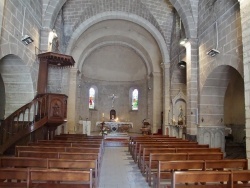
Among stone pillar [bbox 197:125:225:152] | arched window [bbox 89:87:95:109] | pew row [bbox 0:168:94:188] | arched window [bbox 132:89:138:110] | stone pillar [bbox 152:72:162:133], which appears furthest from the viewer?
arched window [bbox 132:89:138:110]

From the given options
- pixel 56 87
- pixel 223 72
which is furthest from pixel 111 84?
pixel 223 72

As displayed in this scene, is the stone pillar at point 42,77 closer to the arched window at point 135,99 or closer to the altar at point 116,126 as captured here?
the altar at point 116,126

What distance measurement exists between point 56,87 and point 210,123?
7.29 m

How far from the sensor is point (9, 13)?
714 cm

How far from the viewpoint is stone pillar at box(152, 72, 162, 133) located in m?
16.7

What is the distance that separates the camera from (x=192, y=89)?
1047cm

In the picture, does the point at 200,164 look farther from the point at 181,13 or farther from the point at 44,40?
the point at 181,13

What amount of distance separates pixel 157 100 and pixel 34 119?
1030 centimetres

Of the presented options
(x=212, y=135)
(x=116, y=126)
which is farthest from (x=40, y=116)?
(x=116, y=126)

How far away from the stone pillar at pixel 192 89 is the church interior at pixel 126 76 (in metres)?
0.04

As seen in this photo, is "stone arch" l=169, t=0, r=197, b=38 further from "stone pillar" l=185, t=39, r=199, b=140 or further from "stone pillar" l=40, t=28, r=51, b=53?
"stone pillar" l=40, t=28, r=51, b=53

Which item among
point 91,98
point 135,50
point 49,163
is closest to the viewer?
point 49,163

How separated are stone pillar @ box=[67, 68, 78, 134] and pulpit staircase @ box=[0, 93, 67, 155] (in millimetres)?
6661

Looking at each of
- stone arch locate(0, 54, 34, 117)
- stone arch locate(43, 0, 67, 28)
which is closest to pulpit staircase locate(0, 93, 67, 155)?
stone arch locate(0, 54, 34, 117)
